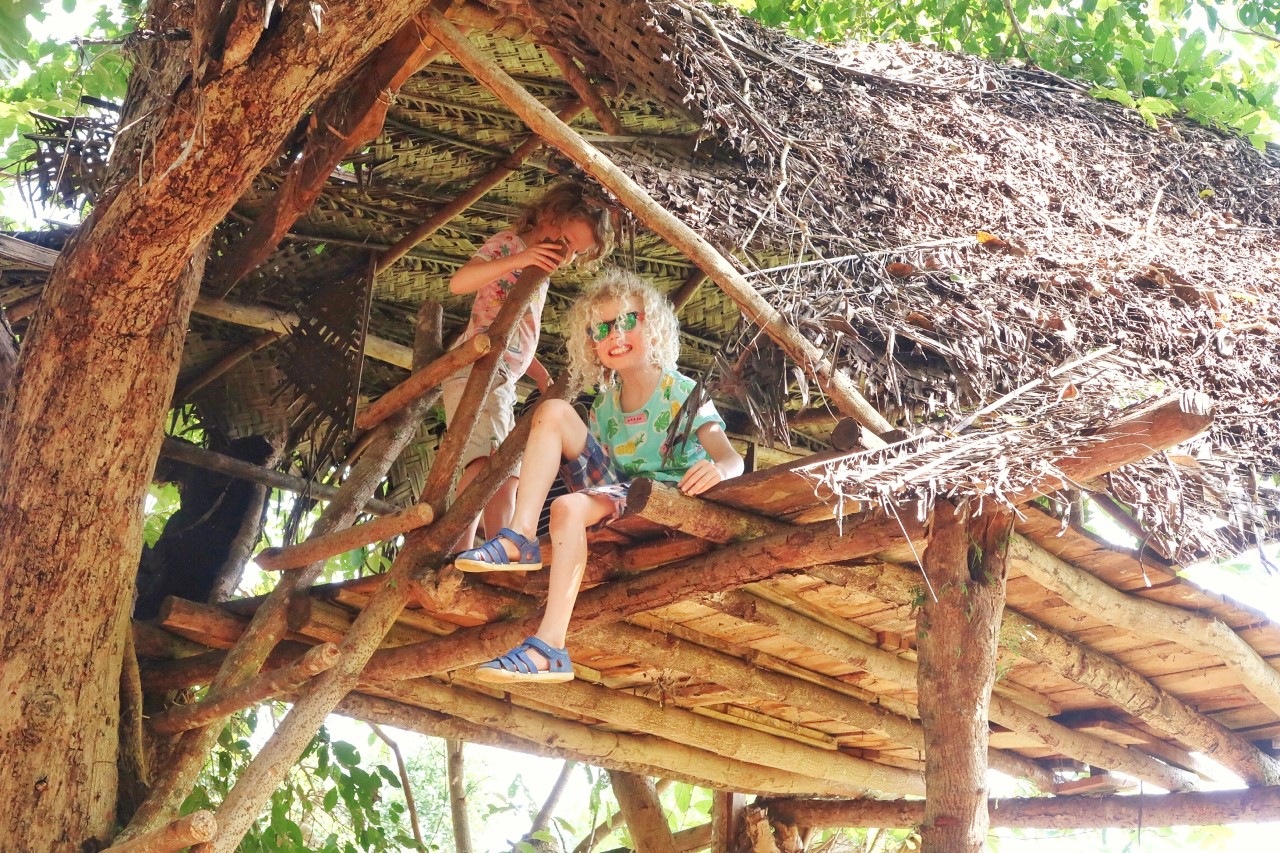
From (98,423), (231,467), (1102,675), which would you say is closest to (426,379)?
(98,423)

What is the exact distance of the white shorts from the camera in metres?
4.12

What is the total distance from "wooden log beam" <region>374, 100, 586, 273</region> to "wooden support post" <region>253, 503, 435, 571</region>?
4.26 ft

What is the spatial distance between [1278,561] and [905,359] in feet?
3.67

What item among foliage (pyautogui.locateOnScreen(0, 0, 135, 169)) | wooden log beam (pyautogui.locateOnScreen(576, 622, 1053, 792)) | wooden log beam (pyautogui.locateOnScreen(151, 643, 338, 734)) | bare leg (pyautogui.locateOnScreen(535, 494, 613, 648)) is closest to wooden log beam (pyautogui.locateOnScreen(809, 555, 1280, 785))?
wooden log beam (pyautogui.locateOnScreen(576, 622, 1053, 792))

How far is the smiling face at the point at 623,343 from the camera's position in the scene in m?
3.80

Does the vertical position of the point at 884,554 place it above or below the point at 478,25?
below

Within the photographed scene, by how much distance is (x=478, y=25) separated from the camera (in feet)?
11.5

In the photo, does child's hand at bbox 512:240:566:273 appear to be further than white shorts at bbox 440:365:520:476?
No

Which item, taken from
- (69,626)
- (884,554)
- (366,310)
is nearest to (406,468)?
(366,310)

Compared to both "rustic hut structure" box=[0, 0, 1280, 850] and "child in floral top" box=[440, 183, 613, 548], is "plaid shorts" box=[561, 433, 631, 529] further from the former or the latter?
"child in floral top" box=[440, 183, 613, 548]

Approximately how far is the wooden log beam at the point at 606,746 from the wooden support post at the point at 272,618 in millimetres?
641

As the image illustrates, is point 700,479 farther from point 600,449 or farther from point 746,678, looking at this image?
point 746,678

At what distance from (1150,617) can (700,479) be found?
1.65 m

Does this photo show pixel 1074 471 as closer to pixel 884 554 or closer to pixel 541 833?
pixel 884 554
